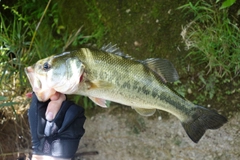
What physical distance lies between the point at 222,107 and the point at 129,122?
950 millimetres

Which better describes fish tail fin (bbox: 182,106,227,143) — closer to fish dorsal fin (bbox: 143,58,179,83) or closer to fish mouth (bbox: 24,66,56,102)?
fish dorsal fin (bbox: 143,58,179,83)

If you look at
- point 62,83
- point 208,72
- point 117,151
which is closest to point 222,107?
point 208,72

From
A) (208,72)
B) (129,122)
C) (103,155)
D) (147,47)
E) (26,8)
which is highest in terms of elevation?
(26,8)

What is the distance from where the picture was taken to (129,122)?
3164mm

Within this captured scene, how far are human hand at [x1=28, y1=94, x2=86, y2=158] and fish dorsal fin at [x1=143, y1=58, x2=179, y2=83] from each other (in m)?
0.61

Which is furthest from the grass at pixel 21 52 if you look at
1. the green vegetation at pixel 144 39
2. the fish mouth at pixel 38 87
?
the fish mouth at pixel 38 87

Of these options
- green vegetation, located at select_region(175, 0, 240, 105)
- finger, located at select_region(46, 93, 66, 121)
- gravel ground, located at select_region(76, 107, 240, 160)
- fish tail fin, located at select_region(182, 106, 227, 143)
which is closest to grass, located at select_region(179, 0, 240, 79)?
green vegetation, located at select_region(175, 0, 240, 105)

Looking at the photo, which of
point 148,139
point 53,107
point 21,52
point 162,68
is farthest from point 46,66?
point 148,139

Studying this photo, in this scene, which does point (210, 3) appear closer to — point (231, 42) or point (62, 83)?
point (231, 42)

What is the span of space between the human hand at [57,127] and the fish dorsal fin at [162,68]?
0.61 metres

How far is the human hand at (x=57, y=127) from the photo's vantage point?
7.05 ft

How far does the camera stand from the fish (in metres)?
1.92

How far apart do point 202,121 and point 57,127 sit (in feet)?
A: 3.30

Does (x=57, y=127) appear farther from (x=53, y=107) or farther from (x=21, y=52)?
(x=21, y=52)
